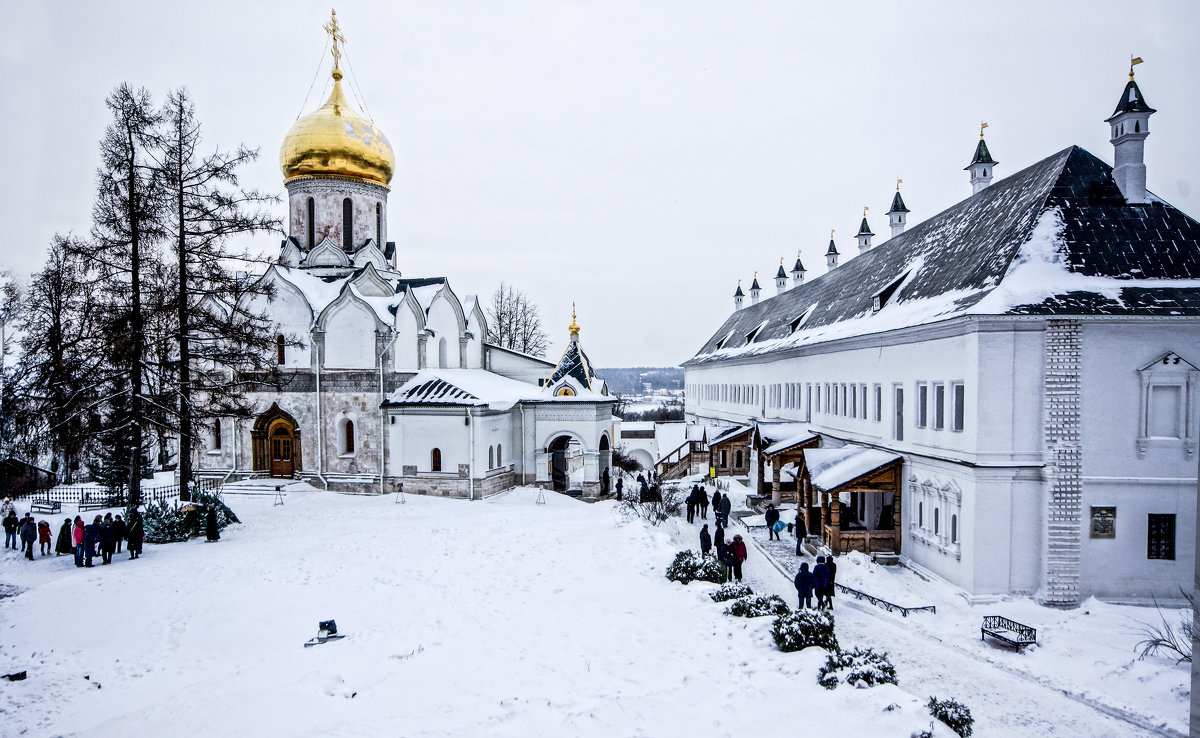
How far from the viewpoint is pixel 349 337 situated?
25.6 metres

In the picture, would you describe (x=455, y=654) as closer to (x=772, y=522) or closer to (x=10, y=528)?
(x=772, y=522)

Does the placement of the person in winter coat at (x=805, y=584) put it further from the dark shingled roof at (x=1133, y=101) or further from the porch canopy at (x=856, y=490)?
the dark shingled roof at (x=1133, y=101)

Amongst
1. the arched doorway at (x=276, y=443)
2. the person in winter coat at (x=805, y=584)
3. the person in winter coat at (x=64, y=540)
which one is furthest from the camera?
the arched doorway at (x=276, y=443)

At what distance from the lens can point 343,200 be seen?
2861 cm

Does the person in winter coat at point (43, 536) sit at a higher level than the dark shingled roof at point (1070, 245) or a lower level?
lower

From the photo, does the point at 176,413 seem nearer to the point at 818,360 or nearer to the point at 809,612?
the point at 809,612

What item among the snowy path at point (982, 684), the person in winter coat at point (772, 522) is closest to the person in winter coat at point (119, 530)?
the snowy path at point (982, 684)

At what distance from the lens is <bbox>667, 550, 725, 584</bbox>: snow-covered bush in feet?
42.0

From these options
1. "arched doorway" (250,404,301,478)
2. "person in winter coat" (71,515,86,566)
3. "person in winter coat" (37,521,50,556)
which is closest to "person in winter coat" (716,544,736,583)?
"person in winter coat" (71,515,86,566)

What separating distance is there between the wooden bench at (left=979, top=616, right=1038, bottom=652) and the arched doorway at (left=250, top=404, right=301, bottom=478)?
23.2 metres

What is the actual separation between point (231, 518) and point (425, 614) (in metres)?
9.48

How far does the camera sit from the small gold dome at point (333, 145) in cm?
2762

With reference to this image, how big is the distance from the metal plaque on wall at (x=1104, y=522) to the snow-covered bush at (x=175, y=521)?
65.5 ft

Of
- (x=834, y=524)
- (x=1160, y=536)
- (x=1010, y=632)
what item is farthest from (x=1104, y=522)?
(x=834, y=524)
